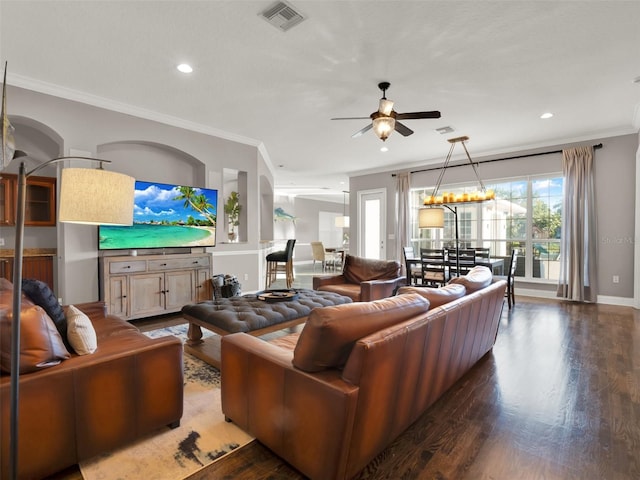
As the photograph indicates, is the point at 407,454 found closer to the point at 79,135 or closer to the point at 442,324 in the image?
the point at 442,324

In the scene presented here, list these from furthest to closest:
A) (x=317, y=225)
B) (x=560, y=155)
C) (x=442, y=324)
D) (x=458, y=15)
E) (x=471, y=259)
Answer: (x=317, y=225) → (x=560, y=155) → (x=471, y=259) → (x=458, y=15) → (x=442, y=324)

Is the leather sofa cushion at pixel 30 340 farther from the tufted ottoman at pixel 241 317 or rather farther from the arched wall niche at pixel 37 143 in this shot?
the arched wall niche at pixel 37 143

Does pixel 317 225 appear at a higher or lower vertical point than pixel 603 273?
higher

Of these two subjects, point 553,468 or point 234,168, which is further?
point 234,168

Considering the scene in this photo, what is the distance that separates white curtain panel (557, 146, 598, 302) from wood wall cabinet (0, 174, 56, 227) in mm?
7418

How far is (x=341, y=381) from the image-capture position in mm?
1336

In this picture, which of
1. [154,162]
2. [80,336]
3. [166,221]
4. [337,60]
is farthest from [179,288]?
[337,60]

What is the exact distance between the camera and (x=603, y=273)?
519 centimetres

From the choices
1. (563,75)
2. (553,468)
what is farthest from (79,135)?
(563,75)

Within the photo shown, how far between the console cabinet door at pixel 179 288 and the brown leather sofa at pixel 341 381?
277 cm

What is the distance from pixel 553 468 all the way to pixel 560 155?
222 inches

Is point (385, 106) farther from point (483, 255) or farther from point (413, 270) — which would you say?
point (483, 255)

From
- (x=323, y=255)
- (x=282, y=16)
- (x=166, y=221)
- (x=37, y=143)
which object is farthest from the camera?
(x=323, y=255)

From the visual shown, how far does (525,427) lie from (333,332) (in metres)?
1.45
